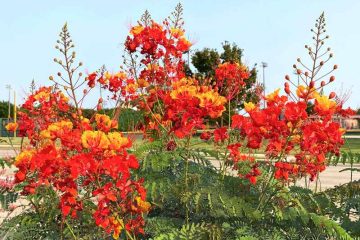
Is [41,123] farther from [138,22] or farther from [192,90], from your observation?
[192,90]

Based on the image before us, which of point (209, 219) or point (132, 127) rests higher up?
point (132, 127)

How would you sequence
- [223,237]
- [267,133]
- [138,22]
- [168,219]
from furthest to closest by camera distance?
[138,22]
[168,219]
[267,133]
[223,237]

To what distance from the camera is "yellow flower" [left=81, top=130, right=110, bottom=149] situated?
9.35 ft

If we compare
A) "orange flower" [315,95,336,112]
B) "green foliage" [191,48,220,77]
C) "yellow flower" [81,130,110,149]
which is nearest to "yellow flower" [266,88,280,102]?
"orange flower" [315,95,336,112]

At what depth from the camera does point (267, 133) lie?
3.36 metres

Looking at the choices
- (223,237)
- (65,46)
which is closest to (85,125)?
(65,46)

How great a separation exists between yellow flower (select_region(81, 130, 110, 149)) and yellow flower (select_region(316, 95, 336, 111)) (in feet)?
3.87

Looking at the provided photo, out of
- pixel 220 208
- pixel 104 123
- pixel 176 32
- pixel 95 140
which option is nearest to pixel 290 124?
pixel 220 208

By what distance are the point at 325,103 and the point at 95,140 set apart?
4.14 ft

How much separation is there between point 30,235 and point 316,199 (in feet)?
5.80

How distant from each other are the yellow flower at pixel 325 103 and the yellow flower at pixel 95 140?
118 centimetres

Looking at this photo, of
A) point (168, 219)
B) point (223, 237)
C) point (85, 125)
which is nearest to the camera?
point (223, 237)

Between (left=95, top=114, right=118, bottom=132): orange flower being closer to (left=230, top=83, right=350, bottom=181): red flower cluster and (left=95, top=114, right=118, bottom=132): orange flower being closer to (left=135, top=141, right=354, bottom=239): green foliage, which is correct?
(left=135, top=141, right=354, bottom=239): green foliage

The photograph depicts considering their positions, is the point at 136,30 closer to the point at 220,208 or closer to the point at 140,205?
the point at 220,208
